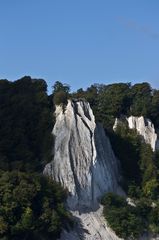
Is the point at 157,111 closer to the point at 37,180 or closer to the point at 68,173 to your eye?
the point at 68,173

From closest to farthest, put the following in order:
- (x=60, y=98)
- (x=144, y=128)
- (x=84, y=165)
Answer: (x=84, y=165), (x=60, y=98), (x=144, y=128)

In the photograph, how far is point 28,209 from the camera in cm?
6216

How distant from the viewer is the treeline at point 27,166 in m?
61.9

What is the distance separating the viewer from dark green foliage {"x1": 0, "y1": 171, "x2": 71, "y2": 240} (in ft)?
201

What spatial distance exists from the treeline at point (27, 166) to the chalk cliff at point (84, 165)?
1200 millimetres

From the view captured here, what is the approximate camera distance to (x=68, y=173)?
230 ft

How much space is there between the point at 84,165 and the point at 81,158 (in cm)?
74

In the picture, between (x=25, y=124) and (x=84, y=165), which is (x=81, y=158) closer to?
(x=84, y=165)

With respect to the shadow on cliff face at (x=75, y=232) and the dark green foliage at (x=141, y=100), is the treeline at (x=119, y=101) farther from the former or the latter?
the shadow on cliff face at (x=75, y=232)

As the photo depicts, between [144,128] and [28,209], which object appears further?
[144,128]

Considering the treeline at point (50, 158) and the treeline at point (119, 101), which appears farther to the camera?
the treeline at point (119, 101)

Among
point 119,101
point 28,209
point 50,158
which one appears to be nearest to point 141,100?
point 119,101

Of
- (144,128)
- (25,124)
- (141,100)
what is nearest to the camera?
(25,124)

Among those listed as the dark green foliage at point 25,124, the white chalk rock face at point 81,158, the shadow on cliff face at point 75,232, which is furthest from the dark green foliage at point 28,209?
the white chalk rock face at point 81,158
